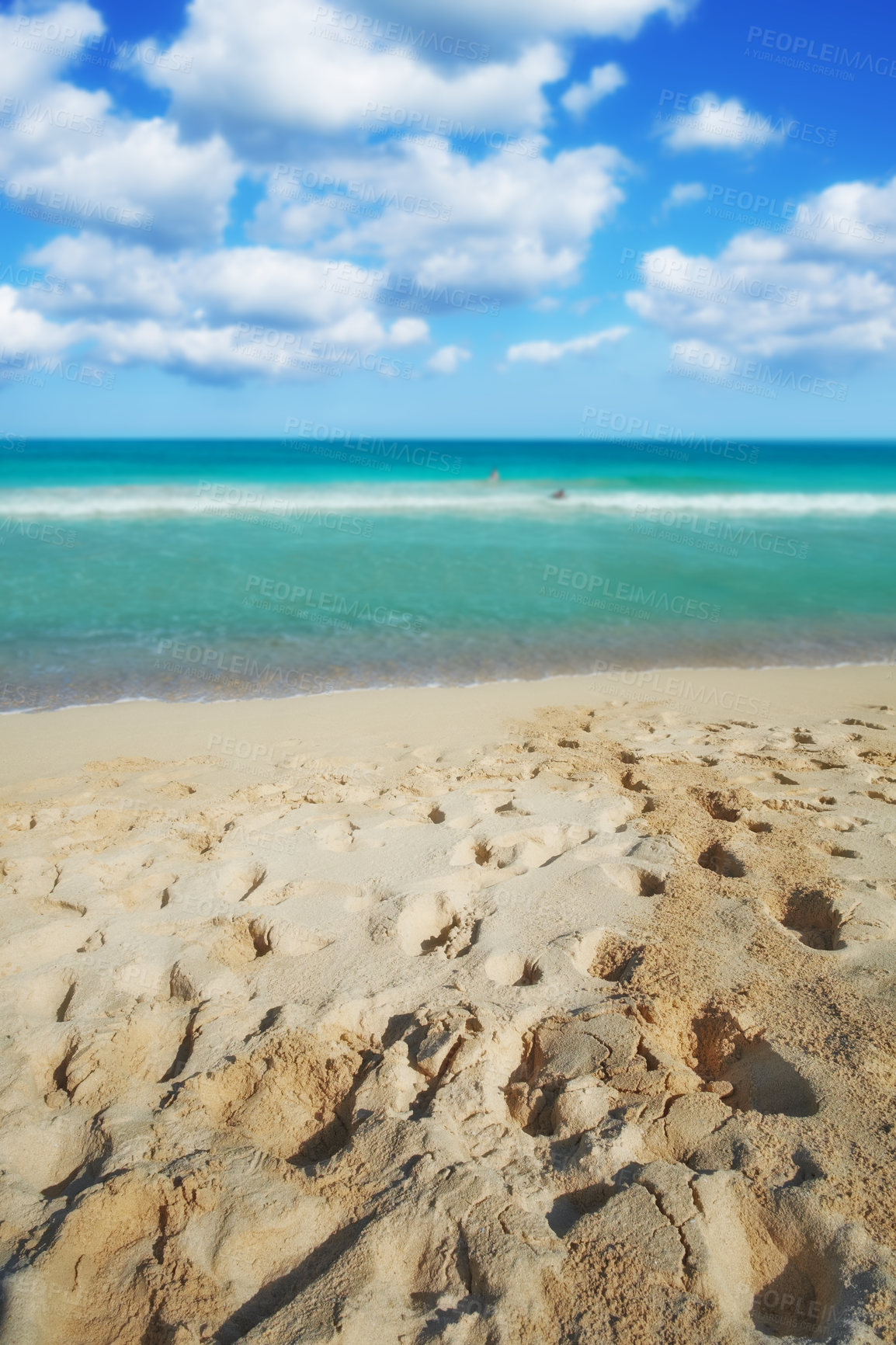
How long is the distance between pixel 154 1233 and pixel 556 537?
1676 cm

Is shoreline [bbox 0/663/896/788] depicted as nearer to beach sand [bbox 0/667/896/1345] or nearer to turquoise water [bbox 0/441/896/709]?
turquoise water [bbox 0/441/896/709]

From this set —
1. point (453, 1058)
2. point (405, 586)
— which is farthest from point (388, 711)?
point (405, 586)

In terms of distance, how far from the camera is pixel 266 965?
3129mm

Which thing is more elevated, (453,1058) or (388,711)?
(453,1058)

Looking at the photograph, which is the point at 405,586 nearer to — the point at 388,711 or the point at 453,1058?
the point at 388,711

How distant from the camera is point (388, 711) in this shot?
668 centimetres

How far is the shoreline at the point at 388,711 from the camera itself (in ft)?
19.4

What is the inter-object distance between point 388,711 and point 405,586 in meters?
5.51

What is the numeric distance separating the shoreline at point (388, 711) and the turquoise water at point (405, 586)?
411mm

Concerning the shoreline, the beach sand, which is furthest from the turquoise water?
the beach sand

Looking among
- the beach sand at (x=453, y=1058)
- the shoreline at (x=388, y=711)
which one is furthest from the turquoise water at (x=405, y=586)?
the beach sand at (x=453, y=1058)

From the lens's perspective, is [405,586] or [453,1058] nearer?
[453,1058]

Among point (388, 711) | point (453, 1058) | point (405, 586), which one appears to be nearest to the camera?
point (453, 1058)

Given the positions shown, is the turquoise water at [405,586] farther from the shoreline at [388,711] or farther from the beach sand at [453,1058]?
the beach sand at [453,1058]
